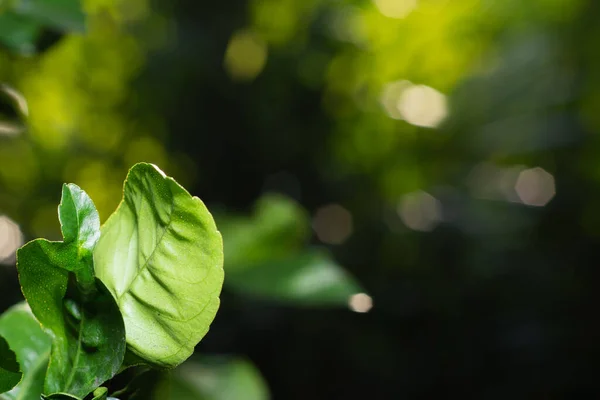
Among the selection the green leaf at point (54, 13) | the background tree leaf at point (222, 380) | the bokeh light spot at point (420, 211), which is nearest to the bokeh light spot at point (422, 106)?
the bokeh light spot at point (420, 211)

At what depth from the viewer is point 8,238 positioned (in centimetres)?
87

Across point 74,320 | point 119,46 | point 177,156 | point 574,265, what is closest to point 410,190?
point 574,265

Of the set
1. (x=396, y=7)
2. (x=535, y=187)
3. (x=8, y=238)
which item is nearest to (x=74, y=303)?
(x=8, y=238)

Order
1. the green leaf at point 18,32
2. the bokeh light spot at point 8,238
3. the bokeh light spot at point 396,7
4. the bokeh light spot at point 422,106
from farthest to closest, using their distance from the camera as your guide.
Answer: the bokeh light spot at point 396,7 → the bokeh light spot at point 422,106 → the bokeh light spot at point 8,238 → the green leaf at point 18,32

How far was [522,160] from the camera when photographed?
6.04 feet

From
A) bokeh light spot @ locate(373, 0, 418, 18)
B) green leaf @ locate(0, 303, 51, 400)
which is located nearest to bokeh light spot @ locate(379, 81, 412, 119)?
bokeh light spot @ locate(373, 0, 418, 18)

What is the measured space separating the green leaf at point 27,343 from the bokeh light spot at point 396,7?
1430 millimetres

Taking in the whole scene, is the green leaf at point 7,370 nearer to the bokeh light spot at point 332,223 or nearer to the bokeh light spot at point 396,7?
the bokeh light spot at point 332,223

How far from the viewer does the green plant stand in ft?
0.65

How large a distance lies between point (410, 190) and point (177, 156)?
0.57 m

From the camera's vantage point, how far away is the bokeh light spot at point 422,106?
1473 millimetres

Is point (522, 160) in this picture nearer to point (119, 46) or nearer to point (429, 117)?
point (429, 117)

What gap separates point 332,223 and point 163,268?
4.13ft

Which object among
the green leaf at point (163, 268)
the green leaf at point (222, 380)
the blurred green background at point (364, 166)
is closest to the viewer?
the green leaf at point (163, 268)
